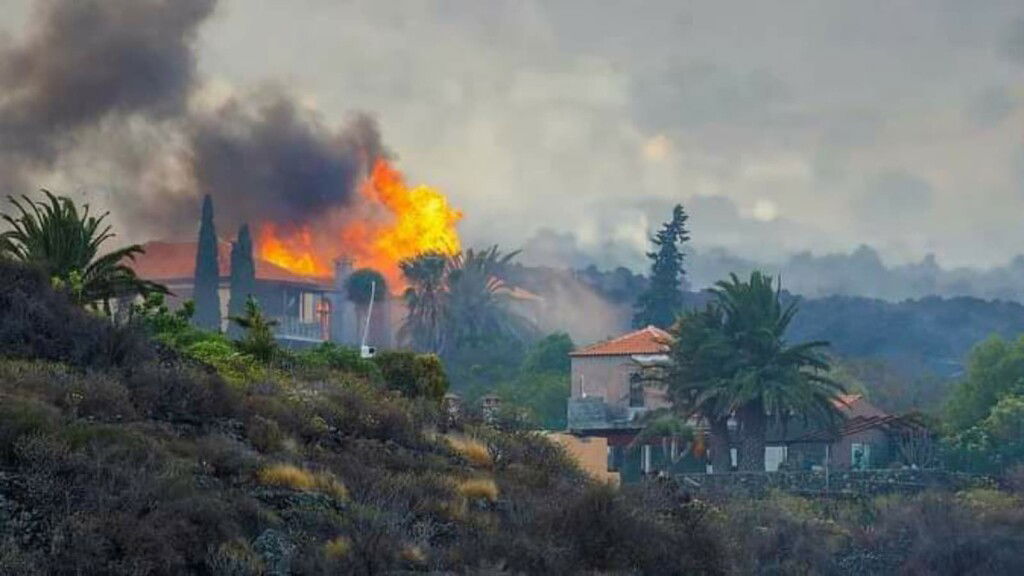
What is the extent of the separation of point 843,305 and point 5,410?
153310 mm

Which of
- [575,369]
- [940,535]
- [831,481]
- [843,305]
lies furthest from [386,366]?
[843,305]

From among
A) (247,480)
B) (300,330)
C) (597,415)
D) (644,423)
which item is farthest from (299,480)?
(300,330)

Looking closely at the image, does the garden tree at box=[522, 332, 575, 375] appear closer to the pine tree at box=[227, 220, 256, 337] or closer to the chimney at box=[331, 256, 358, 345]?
the chimney at box=[331, 256, 358, 345]

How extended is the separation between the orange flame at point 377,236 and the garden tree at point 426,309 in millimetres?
7409

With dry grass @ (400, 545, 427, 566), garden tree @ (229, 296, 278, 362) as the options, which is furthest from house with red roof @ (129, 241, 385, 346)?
dry grass @ (400, 545, 427, 566)

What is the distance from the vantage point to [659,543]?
2323 centimetres

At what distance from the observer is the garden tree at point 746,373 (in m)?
65.1

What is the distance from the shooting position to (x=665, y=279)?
109m

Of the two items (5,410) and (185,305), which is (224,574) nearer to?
(5,410)

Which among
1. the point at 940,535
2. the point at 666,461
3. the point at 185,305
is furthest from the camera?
the point at 666,461

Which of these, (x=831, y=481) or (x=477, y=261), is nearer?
(x=831, y=481)

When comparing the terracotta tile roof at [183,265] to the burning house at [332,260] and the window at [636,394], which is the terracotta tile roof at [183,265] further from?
the window at [636,394]

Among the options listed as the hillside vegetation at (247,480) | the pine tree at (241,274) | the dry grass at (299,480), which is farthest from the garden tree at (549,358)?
the dry grass at (299,480)

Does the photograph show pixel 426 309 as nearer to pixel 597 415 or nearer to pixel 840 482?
pixel 597 415
